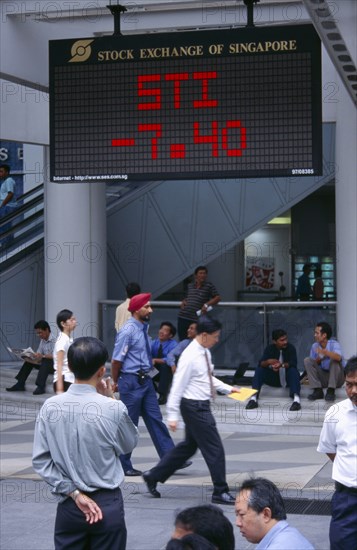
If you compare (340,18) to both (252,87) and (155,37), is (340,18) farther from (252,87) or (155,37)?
(155,37)

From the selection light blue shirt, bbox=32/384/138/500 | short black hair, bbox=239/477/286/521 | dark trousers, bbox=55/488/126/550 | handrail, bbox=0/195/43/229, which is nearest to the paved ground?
dark trousers, bbox=55/488/126/550

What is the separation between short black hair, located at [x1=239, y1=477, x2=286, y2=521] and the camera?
4.52 meters

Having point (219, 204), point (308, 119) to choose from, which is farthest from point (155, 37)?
point (219, 204)

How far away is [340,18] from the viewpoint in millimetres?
9500

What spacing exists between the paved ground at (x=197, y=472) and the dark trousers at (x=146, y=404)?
386 mm

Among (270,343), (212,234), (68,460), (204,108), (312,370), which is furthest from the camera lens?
(212,234)

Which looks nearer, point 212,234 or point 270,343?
point 270,343

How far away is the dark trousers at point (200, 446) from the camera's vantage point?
902 cm

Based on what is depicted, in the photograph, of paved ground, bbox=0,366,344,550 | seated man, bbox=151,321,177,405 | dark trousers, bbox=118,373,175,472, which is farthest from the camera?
seated man, bbox=151,321,177,405

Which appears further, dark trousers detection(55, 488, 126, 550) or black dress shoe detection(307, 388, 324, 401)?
black dress shoe detection(307, 388, 324, 401)

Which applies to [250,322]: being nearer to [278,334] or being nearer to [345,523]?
[278,334]

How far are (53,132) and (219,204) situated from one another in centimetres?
825

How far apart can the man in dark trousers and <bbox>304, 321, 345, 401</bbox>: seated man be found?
8357 millimetres

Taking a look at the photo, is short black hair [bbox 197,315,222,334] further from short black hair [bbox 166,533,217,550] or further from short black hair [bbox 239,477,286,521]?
short black hair [bbox 166,533,217,550]
